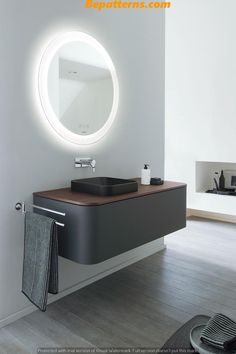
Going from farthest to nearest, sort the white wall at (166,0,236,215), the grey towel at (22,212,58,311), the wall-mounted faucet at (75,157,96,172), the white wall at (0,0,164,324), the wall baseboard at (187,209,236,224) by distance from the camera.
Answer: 1. the wall baseboard at (187,209,236,224)
2. the white wall at (166,0,236,215)
3. the wall-mounted faucet at (75,157,96,172)
4. the white wall at (0,0,164,324)
5. the grey towel at (22,212,58,311)

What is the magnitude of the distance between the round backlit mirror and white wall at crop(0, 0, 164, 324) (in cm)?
7

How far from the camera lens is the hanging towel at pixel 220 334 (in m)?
1.12

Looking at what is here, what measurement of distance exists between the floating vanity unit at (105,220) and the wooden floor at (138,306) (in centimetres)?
46

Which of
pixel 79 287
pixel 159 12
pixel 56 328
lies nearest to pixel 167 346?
pixel 56 328

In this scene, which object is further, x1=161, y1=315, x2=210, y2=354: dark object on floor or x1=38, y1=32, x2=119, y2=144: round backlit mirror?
x1=38, y1=32, x2=119, y2=144: round backlit mirror

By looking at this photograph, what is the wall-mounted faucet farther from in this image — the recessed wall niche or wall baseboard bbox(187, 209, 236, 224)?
wall baseboard bbox(187, 209, 236, 224)

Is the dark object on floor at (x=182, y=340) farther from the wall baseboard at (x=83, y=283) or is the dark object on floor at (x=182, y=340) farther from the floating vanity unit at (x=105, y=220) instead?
the wall baseboard at (x=83, y=283)

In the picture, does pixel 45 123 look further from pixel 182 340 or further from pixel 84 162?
pixel 182 340

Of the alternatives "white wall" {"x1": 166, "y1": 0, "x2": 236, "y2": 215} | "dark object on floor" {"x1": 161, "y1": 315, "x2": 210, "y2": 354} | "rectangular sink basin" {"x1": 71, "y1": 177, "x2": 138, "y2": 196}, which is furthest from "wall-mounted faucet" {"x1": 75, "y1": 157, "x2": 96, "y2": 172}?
"white wall" {"x1": 166, "y1": 0, "x2": 236, "y2": 215}

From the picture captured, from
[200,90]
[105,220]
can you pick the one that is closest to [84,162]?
[105,220]

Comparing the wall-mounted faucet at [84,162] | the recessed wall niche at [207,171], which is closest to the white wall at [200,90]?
the recessed wall niche at [207,171]

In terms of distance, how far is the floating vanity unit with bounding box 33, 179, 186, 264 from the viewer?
1.90 meters

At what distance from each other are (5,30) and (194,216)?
370 centimetres

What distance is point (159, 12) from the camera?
3221mm
